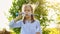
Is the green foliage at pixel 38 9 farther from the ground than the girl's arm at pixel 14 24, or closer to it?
farther from the ground

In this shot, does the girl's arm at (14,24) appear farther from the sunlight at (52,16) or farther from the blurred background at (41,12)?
the sunlight at (52,16)

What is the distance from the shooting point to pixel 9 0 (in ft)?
3.89

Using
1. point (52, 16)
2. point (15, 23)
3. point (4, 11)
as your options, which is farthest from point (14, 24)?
point (52, 16)

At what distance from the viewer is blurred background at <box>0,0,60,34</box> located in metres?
1.17

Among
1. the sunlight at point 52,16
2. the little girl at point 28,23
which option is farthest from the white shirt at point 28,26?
the sunlight at point 52,16

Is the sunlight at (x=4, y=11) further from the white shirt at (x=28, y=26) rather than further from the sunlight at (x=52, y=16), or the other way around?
the sunlight at (x=52, y=16)

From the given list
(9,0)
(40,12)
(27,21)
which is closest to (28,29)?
(27,21)

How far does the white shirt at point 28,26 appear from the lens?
3.74ft

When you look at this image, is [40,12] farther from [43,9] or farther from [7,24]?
[7,24]

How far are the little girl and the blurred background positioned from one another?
32 millimetres

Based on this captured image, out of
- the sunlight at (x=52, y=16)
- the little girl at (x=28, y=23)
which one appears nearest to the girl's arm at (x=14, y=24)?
the little girl at (x=28, y=23)

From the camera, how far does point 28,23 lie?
1154mm

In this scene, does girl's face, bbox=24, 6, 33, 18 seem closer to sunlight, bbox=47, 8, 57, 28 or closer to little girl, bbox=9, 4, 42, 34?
little girl, bbox=9, 4, 42, 34

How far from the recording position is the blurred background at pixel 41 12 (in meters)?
1.17
